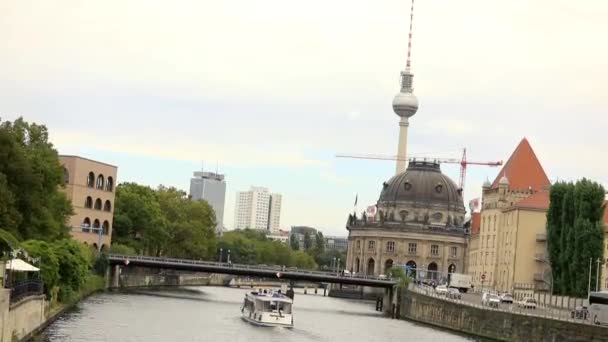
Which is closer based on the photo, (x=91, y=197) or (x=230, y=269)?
(x=230, y=269)

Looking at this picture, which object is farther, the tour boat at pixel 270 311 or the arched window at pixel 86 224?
the arched window at pixel 86 224

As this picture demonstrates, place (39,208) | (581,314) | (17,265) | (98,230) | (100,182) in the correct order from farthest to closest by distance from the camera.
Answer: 1. (100,182)
2. (98,230)
3. (39,208)
4. (581,314)
5. (17,265)

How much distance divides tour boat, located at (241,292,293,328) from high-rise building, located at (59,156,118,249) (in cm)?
5371

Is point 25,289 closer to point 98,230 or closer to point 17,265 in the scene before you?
point 17,265

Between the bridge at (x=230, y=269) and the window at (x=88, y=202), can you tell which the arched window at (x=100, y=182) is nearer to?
the window at (x=88, y=202)

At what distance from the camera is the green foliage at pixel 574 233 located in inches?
4808

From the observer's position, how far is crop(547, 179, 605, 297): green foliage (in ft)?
401

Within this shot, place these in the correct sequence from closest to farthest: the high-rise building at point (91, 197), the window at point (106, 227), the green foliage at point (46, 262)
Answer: the green foliage at point (46, 262) → the high-rise building at point (91, 197) → the window at point (106, 227)

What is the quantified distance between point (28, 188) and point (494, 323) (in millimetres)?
38351

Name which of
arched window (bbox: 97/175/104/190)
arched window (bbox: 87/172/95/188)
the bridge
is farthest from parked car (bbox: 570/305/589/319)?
arched window (bbox: 97/175/104/190)

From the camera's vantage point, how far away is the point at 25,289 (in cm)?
7519

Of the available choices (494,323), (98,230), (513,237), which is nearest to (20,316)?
(494,323)

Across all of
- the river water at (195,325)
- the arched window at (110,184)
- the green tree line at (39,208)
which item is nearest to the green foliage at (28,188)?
the green tree line at (39,208)

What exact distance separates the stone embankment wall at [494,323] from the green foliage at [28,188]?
34586 millimetres
